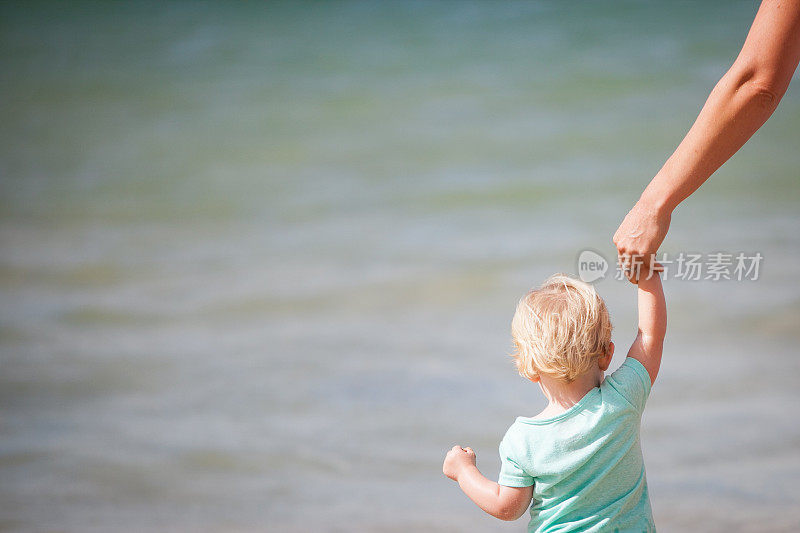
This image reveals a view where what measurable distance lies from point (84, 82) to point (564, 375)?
527 cm

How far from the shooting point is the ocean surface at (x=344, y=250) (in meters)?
2.59

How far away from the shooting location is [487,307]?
369 cm

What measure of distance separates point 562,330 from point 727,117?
36 cm

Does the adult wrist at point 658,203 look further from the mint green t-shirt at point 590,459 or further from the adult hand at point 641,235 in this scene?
the mint green t-shirt at point 590,459

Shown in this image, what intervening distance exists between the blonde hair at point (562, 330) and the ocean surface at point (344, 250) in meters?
1.17

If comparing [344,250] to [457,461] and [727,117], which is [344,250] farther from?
[727,117]

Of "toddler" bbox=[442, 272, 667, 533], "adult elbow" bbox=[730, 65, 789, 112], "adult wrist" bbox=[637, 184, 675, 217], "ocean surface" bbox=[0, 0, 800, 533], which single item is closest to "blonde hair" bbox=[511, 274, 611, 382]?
"toddler" bbox=[442, 272, 667, 533]

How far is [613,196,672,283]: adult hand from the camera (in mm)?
1197

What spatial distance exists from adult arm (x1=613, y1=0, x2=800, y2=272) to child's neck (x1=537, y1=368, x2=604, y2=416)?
166mm

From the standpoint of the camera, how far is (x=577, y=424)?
3.84 ft

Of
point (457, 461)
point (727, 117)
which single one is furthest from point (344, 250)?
point (727, 117)

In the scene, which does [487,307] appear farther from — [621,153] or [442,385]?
[621,153]

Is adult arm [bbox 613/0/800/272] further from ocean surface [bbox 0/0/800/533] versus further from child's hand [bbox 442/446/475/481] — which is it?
ocean surface [bbox 0/0/800/533]

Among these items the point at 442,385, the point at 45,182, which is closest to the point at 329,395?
the point at 442,385
